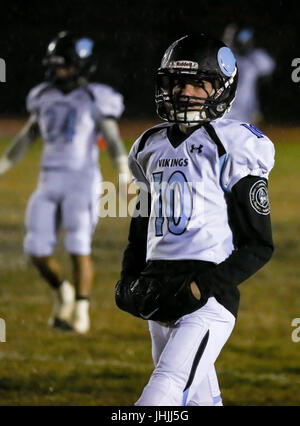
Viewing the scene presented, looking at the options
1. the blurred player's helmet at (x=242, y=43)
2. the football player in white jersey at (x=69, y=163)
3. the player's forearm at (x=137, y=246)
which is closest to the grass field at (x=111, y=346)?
the football player in white jersey at (x=69, y=163)

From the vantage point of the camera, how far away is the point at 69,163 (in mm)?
5953

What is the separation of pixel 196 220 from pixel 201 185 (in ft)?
0.36

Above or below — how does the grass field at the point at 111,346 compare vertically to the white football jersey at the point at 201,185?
below

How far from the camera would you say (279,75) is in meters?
19.9

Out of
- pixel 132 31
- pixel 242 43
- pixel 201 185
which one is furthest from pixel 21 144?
pixel 132 31

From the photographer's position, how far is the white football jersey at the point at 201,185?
2.78 meters

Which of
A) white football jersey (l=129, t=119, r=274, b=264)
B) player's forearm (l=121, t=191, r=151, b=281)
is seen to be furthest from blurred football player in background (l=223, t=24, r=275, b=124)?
white football jersey (l=129, t=119, r=274, b=264)

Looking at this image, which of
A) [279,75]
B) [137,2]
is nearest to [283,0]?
[279,75]

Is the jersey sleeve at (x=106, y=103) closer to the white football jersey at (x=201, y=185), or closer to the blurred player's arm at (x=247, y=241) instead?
the white football jersey at (x=201, y=185)

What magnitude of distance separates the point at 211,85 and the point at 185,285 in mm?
669

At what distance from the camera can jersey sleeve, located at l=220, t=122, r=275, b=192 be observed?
2.76 metres

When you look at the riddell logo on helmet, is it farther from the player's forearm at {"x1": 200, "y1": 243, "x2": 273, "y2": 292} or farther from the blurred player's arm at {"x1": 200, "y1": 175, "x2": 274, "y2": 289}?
the player's forearm at {"x1": 200, "y1": 243, "x2": 273, "y2": 292}

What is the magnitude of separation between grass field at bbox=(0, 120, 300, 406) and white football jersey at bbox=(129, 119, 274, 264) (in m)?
1.43

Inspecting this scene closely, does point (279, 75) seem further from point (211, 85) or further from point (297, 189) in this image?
point (211, 85)
